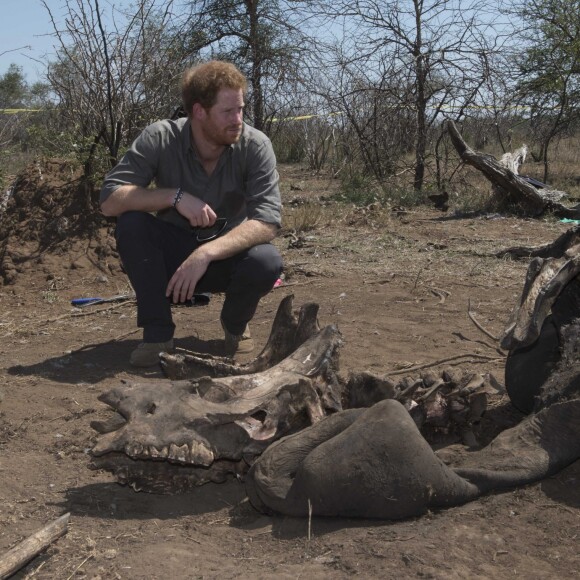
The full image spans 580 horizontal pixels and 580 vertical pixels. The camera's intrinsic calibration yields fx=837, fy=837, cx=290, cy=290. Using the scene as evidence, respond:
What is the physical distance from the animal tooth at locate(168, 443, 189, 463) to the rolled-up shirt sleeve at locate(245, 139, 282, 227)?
71.6 inches

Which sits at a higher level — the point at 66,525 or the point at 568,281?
the point at 568,281

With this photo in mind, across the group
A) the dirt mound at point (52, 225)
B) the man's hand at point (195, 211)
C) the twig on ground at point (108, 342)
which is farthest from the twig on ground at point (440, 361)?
the dirt mound at point (52, 225)

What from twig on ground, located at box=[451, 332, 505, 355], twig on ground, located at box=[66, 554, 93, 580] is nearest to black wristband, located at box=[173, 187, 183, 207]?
twig on ground, located at box=[451, 332, 505, 355]

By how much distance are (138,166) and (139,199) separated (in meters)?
0.21

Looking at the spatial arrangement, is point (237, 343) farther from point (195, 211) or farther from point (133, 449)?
point (133, 449)

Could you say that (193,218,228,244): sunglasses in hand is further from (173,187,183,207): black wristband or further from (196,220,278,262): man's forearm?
(173,187,183,207): black wristband

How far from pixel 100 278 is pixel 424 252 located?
2.75 meters

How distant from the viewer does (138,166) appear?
436 cm

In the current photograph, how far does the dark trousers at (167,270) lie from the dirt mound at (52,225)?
207cm

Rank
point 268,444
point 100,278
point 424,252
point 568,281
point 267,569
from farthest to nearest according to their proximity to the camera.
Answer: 1. point 424,252
2. point 100,278
3. point 568,281
4. point 268,444
5. point 267,569

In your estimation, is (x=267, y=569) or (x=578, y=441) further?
(x=578, y=441)

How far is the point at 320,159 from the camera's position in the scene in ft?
49.6

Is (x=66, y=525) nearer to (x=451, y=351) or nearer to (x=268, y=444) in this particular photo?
(x=268, y=444)

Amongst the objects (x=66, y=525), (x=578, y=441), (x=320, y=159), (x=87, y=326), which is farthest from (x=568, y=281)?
(x=320, y=159)
